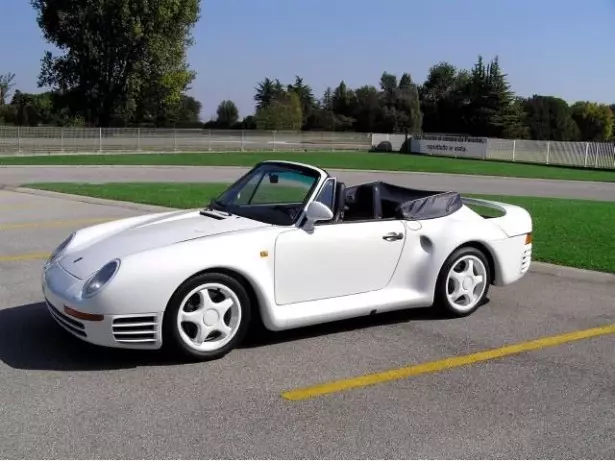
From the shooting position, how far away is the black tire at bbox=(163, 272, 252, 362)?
4336 millimetres

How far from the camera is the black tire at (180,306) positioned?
4336 mm

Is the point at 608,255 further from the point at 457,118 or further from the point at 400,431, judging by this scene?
the point at 457,118

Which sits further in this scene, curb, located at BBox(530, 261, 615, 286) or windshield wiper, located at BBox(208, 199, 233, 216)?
curb, located at BBox(530, 261, 615, 286)

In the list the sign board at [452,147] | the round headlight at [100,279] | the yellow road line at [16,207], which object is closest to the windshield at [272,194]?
the round headlight at [100,279]

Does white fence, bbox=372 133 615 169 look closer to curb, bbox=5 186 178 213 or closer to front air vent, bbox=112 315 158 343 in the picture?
curb, bbox=5 186 178 213

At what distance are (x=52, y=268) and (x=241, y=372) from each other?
5.31 feet

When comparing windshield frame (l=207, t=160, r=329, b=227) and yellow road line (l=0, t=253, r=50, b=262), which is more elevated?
windshield frame (l=207, t=160, r=329, b=227)

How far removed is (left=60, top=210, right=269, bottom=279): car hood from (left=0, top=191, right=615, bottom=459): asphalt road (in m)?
0.60

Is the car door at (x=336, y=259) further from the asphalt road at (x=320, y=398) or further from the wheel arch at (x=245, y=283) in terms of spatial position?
the asphalt road at (x=320, y=398)

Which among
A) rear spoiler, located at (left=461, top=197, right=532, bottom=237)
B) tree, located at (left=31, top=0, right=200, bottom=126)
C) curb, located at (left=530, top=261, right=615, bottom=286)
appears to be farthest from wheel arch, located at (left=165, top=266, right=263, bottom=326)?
tree, located at (left=31, top=0, right=200, bottom=126)

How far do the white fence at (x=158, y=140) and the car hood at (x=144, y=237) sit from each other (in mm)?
35185

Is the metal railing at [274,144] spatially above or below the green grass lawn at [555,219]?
above

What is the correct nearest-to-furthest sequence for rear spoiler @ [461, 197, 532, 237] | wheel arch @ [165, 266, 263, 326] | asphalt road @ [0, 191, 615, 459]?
1. asphalt road @ [0, 191, 615, 459]
2. wheel arch @ [165, 266, 263, 326]
3. rear spoiler @ [461, 197, 532, 237]

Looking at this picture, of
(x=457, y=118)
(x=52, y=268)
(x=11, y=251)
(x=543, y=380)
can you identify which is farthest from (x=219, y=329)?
(x=457, y=118)
